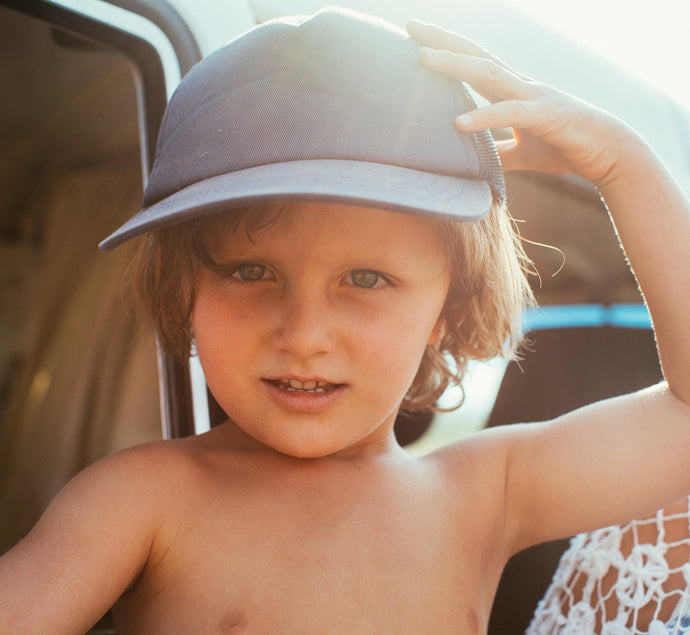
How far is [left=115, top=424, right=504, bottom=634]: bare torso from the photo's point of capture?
3.80 feet

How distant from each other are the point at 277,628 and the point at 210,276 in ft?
1.97

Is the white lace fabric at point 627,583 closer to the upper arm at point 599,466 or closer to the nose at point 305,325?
the upper arm at point 599,466

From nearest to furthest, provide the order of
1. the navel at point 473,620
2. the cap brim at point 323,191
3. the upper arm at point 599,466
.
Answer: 1. the cap brim at point 323,191
2. the navel at point 473,620
3. the upper arm at point 599,466

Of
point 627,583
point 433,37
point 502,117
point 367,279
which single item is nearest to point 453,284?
point 367,279

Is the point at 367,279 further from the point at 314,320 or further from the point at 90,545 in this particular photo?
the point at 90,545

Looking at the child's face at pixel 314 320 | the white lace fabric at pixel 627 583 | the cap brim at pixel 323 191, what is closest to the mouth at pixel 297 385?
the child's face at pixel 314 320

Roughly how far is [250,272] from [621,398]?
0.83 meters

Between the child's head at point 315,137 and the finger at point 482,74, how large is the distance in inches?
0.8

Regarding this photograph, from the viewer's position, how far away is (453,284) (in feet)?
4.69

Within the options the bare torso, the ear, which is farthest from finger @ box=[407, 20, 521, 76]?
the bare torso

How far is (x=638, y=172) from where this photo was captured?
139 cm

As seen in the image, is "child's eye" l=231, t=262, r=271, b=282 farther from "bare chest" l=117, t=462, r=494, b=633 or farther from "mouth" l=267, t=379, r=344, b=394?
"bare chest" l=117, t=462, r=494, b=633

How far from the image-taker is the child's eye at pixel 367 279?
1.24 metres

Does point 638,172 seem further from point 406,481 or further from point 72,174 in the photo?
point 72,174
